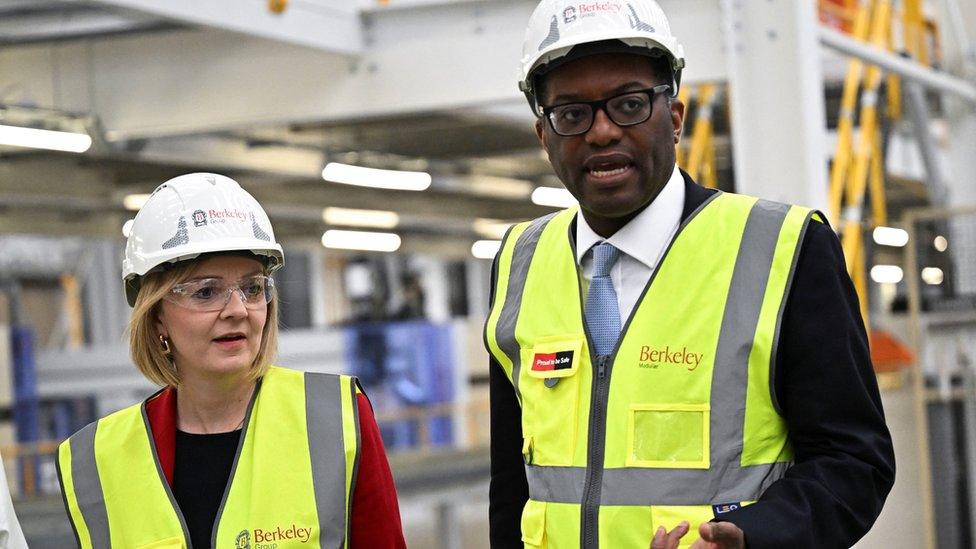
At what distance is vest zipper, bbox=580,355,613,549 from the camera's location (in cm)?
231

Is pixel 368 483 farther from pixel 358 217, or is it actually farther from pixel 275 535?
pixel 358 217

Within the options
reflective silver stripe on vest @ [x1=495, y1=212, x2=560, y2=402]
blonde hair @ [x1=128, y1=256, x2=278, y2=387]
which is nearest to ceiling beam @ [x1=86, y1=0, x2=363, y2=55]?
blonde hair @ [x1=128, y1=256, x2=278, y2=387]

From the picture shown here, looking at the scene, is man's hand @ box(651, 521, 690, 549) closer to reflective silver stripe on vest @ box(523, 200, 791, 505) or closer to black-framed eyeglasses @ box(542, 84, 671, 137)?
reflective silver stripe on vest @ box(523, 200, 791, 505)

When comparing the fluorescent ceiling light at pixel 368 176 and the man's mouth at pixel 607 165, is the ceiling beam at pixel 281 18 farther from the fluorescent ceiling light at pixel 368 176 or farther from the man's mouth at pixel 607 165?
the man's mouth at pixel 607 165

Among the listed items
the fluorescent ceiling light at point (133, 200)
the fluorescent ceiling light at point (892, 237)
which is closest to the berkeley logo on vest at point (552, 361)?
the fluorescent ceiling light at point (133, 200)

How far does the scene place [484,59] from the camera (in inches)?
311

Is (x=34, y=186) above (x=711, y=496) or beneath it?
above

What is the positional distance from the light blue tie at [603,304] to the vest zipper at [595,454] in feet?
0.14

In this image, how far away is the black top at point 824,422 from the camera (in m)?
2.12

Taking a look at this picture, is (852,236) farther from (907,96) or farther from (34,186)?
(34,186)

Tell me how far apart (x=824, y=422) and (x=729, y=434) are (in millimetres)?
166

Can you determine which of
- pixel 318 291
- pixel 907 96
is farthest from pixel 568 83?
pixel 318 291

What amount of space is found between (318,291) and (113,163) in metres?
19.1

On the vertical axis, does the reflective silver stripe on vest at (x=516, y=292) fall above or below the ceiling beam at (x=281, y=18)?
below
